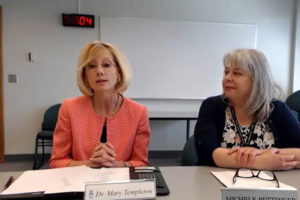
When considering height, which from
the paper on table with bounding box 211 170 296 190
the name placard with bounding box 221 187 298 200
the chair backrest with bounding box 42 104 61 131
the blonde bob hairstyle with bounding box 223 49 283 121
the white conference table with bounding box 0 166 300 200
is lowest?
the chair backrest with bounding box 42 104 61 131

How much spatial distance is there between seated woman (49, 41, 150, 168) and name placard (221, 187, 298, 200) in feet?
2.36

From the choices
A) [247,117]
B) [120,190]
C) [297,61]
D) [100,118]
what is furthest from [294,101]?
[120,190]

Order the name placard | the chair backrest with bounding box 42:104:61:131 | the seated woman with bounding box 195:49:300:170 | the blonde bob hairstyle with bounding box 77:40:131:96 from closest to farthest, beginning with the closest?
the name placard → the seated woman with bounding box 195:49:300:170 → the blonde bob hairstyle with bounding box 77:40:131:96 → the chair backrest with bounding box 42:104:61:131

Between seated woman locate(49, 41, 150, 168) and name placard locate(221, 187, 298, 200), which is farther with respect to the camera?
seated woman locate(49, 41, 150, 168)

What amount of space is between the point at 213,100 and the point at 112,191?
0.87 metres

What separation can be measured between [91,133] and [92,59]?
0.38 m

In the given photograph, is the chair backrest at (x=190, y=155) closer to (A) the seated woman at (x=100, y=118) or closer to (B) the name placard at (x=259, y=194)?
(A) the seated woman at (x=100, y=118)

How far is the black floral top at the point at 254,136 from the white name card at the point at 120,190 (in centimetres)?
69

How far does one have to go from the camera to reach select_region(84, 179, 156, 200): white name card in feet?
2.61

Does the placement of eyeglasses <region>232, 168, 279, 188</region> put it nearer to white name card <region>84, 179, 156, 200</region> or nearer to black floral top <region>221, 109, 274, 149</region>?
black floral top <region>221, 109, 274, 149</region>

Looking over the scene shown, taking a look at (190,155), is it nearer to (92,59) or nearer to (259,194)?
(92,59)

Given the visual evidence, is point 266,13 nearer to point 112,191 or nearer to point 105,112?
point 105,112

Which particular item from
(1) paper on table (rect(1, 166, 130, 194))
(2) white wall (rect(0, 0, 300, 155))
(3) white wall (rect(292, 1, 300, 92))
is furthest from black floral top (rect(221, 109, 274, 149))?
(3) white wall (rect(292, 1, 300, 92))

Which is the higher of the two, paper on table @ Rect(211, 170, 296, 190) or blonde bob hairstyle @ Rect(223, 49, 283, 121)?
blonde bob hairstyle @ Rect(223, 49, 283, 121)
